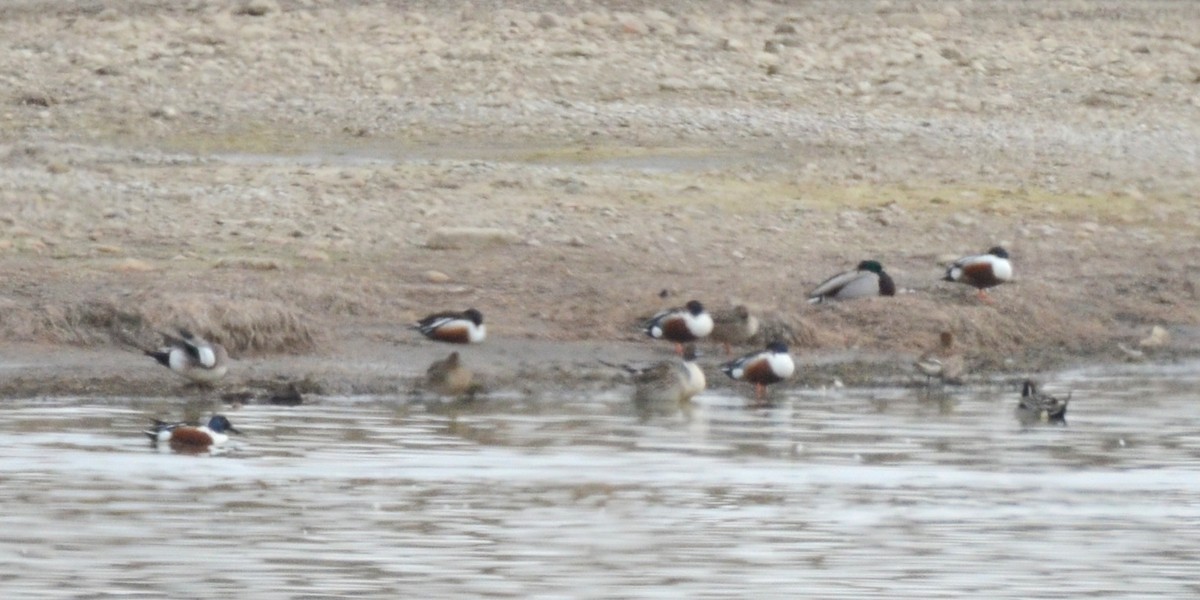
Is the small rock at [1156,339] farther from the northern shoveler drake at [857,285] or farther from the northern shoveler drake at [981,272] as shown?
the northern shoveler drake at [857,285]

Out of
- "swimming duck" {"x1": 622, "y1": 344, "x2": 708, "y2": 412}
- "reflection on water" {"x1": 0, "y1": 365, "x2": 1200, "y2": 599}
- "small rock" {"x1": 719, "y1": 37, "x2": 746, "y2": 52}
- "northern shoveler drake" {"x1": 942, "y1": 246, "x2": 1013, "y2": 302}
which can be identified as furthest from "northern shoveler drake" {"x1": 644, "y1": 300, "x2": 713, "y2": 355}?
"small rock" {"x1": 719, "y1": 37, "x2": 746, "y2": 52}

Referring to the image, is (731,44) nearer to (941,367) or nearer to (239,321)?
(941,367)

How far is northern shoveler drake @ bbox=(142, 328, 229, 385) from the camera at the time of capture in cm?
1417

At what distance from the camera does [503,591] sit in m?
9.34

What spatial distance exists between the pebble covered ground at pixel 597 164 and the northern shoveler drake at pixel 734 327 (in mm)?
422

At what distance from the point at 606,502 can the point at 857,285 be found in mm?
5715

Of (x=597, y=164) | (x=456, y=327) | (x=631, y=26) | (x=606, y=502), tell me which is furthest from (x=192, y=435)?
(x=631, y=26)

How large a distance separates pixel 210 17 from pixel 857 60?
5.79 m

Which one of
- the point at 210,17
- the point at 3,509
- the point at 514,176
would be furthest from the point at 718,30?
the point at 3,509

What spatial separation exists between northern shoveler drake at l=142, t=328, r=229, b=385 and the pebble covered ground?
66cm

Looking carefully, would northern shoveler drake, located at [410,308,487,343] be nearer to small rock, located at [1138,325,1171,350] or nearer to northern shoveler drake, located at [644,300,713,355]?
northern shoveler drake, located at [644,300,713,355]

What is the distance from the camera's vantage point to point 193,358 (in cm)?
1416

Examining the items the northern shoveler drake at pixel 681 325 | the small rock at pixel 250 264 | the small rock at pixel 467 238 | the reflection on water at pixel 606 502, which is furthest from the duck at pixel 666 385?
the small rock at pixel 467 238

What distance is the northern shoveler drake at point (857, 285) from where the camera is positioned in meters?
16.8
